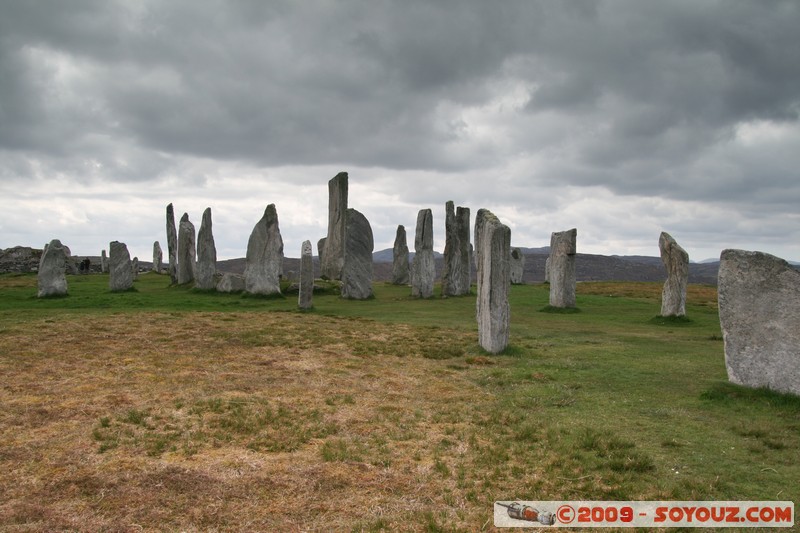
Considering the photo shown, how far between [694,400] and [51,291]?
87.9 feet

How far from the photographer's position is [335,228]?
39.6 m

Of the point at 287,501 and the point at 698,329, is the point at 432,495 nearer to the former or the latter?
the point at 287,501

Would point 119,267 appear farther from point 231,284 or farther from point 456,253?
point 456,253

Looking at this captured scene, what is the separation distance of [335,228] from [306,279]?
1479 cm

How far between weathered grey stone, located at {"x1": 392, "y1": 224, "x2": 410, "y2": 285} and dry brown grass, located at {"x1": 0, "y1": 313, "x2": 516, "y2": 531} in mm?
22784

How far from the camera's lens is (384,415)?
9906 millimetres

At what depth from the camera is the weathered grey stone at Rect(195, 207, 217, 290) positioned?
31.1 m

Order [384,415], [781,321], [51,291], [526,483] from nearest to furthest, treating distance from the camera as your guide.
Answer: [526,483] < [384,415] < [781,321] < [51,291]

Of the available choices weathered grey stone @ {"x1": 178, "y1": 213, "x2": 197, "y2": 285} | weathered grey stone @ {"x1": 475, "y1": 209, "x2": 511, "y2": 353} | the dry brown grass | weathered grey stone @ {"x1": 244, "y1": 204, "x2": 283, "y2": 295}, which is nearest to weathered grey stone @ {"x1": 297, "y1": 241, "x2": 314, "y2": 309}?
weathered grey stone @ {"x1": 244, "y1": 204, "x2": 283, "y2": 295}

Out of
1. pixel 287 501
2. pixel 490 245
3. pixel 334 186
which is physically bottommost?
pixel 287 501

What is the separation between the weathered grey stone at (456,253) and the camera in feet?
105

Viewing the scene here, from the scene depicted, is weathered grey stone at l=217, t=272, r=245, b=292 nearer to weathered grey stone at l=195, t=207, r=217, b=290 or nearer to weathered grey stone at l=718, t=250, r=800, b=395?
weathered grey stone at l=195, t=207, r=217, b=290

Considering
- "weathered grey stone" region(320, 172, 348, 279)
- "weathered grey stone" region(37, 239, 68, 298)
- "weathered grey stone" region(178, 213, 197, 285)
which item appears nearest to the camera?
"weathered grey stone" region(37, 239, 68, 298)

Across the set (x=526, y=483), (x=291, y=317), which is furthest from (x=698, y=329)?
(x=526, y=483)
